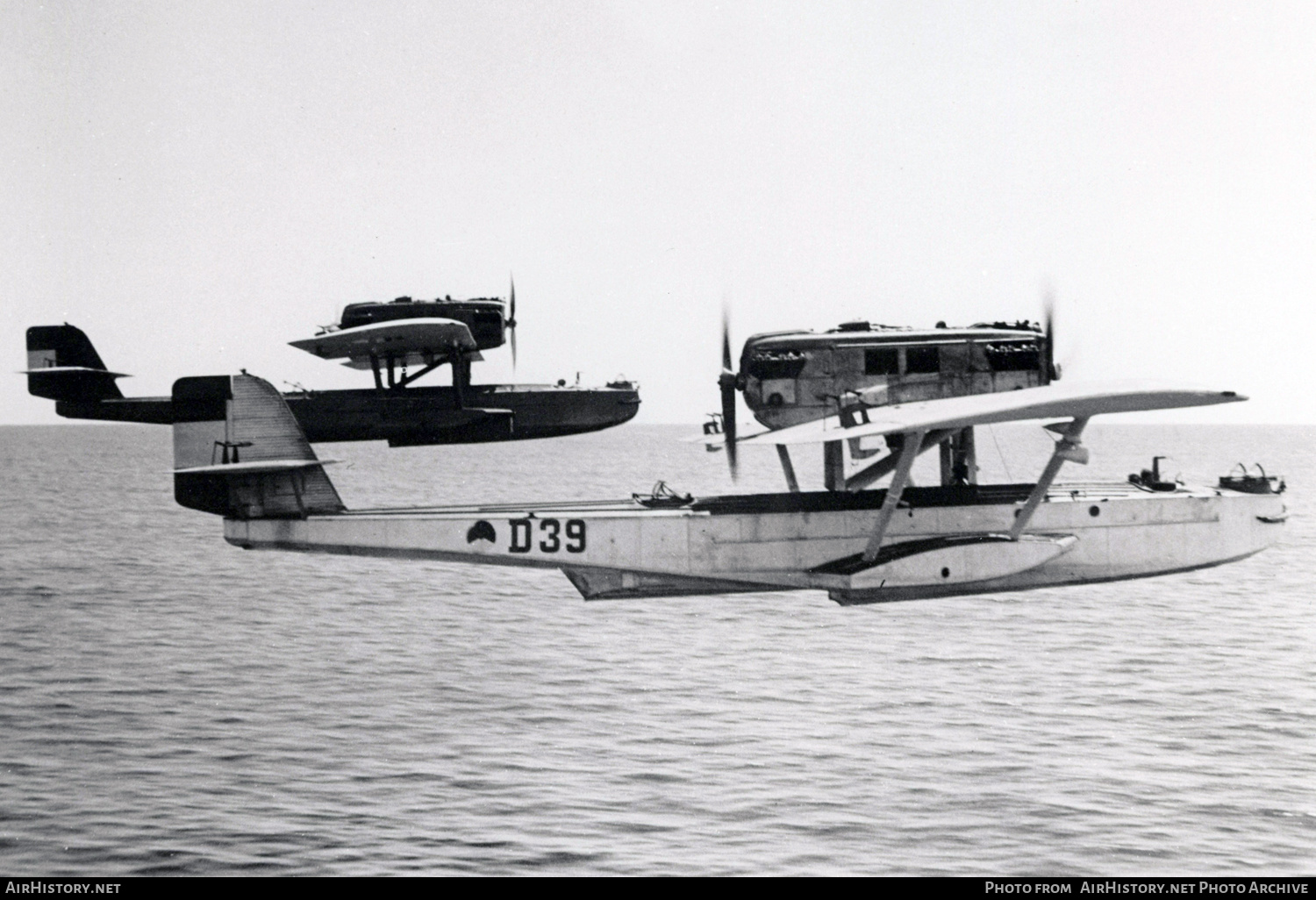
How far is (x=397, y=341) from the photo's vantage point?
2652 cm

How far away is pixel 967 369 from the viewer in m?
20.7

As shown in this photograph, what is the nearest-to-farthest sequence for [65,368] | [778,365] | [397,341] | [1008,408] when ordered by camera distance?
[1008,408] < [778,365] < [397,341] < [65,368]

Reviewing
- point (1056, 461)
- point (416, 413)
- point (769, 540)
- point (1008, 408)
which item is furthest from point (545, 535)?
point (416, 413)

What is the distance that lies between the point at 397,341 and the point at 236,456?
751 centimetres

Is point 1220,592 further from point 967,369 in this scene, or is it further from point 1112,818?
point 1112,818

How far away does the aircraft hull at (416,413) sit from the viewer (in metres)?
27.9

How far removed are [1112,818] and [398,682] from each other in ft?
39.4

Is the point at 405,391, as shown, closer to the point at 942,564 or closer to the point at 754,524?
the point at 754,524

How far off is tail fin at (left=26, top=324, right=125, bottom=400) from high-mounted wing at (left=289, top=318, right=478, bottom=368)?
622 centimetres

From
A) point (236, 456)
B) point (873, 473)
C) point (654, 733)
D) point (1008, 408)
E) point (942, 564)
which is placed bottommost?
point (654, 733)

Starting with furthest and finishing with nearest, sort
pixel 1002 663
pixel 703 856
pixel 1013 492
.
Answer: pixel 1002 663 < pixel 1013 492 < pixel 703 856

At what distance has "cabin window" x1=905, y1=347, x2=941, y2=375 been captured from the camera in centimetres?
2059

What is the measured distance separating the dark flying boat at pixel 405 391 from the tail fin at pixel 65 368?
2 cm

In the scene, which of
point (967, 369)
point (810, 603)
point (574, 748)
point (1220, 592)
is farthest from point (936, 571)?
point (1220, 592)
